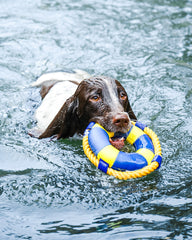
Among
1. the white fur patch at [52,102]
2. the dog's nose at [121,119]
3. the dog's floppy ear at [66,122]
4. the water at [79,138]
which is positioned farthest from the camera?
the white fur patch at [52,102]

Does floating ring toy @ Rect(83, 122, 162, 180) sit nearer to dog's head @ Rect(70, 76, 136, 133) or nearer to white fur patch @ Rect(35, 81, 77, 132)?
dog's head @ Rect(70, 76, 136, 133)

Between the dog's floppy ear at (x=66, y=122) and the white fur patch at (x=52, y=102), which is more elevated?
the white fur patch at (x=52, y=102)

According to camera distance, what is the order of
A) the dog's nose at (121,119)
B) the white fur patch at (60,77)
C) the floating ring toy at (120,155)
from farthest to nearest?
the white fur patch at (60,77), the dog's nose at (121,119), the floating ring toy at (120,155)

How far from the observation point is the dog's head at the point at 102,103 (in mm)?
3807

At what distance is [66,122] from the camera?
14.3 ft

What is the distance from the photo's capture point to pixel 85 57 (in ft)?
24.0

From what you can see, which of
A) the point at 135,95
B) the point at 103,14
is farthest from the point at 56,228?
the point at 103,14

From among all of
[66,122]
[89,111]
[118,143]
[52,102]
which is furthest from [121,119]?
[52,102]

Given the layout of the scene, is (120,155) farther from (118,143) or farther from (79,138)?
(79,138)

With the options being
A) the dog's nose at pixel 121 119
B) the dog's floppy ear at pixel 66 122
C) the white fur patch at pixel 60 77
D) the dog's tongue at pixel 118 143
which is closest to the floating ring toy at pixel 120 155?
the dog's tongue at pixel 118 143

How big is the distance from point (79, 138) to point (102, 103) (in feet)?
2.21

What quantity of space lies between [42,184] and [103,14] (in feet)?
21.4

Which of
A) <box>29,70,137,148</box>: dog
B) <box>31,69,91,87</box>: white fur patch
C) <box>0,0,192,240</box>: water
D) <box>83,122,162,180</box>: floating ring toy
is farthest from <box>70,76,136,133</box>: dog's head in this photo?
<box>31,69,91,87</box>: white fur patch

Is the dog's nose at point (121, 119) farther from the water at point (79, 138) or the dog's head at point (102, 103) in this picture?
the water at point (79, 138)
